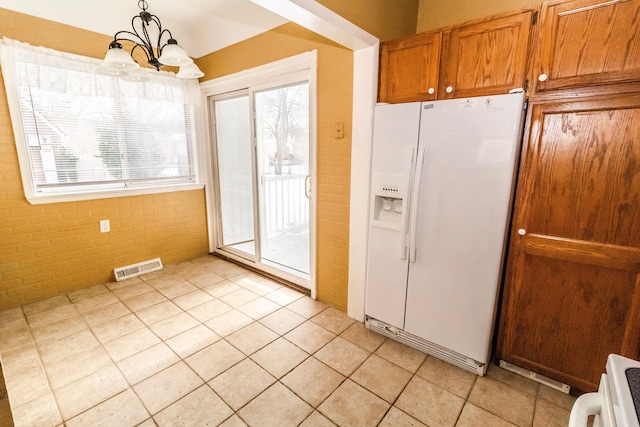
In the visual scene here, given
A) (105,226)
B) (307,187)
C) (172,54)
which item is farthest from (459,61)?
(105,226)

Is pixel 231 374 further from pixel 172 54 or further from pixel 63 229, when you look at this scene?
pixel 63 229

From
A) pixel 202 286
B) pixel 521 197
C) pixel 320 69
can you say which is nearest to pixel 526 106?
pixel 521 197

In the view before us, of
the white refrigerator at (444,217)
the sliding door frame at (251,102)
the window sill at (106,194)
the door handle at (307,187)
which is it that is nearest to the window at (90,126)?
the window sill at (106,194)

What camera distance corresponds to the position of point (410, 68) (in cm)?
196

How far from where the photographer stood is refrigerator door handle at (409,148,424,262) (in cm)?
183

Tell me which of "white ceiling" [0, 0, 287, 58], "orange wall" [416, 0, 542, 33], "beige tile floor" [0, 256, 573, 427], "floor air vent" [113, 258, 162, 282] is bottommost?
"beige tile floor" [0, 256, 573, 427]

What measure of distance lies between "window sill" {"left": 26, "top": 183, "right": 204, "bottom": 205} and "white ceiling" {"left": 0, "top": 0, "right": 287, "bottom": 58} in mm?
1501

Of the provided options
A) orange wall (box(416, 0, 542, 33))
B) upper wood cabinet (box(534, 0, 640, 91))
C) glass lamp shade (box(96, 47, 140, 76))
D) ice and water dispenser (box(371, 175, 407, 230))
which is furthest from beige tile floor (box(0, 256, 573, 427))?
orange wall (box(416, 0, 542, 33))

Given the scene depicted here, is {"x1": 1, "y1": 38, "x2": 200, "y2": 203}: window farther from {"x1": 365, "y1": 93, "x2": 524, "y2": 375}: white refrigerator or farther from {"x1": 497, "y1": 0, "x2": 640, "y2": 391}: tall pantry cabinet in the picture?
{"x1": 497, "y1": 0, "x2": 640, "y2": 391}: tall pantry cabinet

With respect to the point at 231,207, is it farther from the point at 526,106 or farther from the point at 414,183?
the point at 526,106

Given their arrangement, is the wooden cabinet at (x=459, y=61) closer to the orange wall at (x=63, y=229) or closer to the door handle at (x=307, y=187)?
the door handle at (x=307, y=187)

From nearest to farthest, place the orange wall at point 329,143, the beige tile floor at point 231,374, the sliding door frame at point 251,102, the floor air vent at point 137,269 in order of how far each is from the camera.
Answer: the beige tile floor at point 231,374, the orange wall at point 329,143, the sliding door frame at point 251,102, the floor air vent at point 137,269

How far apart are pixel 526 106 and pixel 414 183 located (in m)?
0.72

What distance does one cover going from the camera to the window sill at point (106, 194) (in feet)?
8.43
